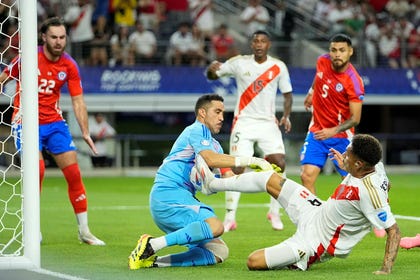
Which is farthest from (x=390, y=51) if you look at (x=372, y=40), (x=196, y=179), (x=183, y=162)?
(x=196, y=179)

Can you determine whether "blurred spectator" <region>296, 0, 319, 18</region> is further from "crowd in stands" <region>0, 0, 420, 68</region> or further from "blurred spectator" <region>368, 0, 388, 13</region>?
"blurred spectator" <region>368, 0, 388, 13</region>

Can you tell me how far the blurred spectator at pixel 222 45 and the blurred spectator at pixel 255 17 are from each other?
4.77 feet

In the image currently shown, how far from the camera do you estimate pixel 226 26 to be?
2819 cm

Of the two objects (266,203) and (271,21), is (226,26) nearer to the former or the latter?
(271,21)

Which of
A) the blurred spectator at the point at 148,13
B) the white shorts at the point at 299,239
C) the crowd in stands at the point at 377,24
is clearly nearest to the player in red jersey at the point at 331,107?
the white shorts at the point at 299,239

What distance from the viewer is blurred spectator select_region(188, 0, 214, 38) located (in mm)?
27891

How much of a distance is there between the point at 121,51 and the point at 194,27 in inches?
84.9

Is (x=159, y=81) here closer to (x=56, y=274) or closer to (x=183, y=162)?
(x=183, y=162)

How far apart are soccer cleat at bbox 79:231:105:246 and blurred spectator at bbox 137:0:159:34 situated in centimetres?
1620

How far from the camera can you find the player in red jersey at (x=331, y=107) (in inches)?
500

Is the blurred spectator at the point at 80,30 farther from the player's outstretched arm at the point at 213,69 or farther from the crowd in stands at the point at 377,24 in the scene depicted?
the player's outstretched arm at the point at 213,69

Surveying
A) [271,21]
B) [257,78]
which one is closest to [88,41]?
[271,21]

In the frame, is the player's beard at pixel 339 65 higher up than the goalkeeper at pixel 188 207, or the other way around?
the player's beard at pixel 339 65

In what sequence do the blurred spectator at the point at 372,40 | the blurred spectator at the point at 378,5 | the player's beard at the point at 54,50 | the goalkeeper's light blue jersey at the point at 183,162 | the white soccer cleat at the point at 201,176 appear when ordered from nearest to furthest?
the white soccer cleat at the point at 201,176, the goalkeeper's light blue jersey at the point at 183,162, the player's beard at the point at 54,50, the blurred spectator at the point at 372,40, the blurred spectator at the point at 378,5
